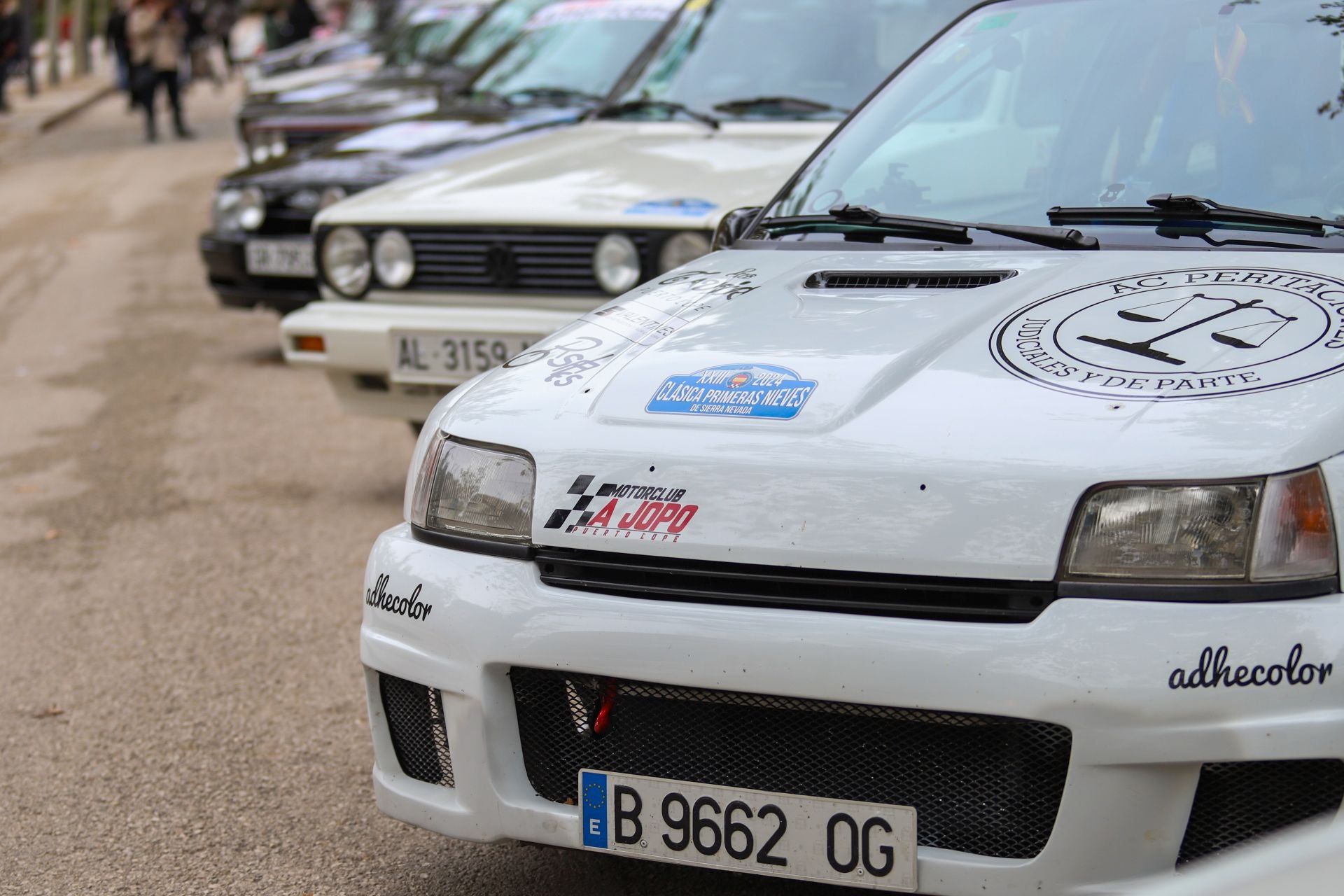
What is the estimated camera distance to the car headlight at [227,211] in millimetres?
7797

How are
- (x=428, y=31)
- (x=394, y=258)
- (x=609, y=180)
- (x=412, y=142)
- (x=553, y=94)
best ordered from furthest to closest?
(x=428, y=31) < (x=553, y=94) < (x=412, y=142) < (x=394, y=258) < (x=609, y=180)

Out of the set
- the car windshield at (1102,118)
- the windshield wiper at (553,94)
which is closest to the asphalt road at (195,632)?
the car windshield at (1102,118)

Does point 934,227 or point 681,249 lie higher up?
point 934,227

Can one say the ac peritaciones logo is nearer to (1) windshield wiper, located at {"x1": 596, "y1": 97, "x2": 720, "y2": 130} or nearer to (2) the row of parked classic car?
(2) the row of parked classic car

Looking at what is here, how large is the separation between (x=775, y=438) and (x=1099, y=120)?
1.31 m

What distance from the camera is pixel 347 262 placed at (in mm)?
5758

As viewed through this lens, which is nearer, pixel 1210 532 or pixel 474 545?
pixel 1210 532

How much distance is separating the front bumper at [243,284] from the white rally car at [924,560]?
15.9 feet

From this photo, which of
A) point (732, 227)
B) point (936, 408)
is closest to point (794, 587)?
point (936, 408)

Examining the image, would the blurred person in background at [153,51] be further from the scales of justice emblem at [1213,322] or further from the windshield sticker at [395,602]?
the scales of justice emblem at [1213,322]

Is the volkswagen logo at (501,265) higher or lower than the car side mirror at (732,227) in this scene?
lower

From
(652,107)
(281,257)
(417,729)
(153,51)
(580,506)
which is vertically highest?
(652,107)

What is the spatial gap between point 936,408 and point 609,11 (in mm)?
5599

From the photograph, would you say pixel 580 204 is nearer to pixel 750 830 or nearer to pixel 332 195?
pixel 332 195
